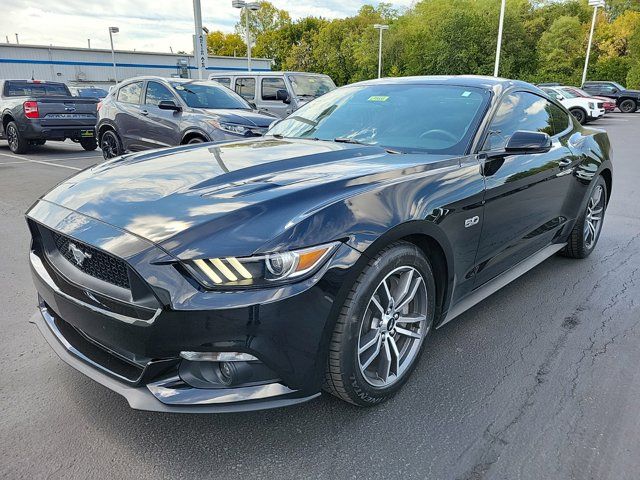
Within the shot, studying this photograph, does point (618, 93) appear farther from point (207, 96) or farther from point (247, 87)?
point (207, 96)

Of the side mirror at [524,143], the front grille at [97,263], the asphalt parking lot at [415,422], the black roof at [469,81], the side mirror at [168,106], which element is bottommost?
the asphalt parking lot at [415,422]

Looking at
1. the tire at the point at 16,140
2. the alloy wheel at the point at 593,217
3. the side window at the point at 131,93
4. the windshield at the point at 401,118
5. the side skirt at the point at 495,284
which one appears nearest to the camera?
the side skirt at the point at 495,284

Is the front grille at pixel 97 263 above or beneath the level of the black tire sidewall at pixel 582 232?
above

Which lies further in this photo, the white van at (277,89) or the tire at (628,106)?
the tire at (628,106)

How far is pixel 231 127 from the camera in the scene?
7.80 meters

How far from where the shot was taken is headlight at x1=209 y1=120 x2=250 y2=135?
25.5 feet

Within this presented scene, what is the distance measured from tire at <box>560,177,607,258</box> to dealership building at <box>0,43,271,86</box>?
38.3 metres

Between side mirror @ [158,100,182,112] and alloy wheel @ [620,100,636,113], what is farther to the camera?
Answer: alloy wheel @ [620,100,636,113]

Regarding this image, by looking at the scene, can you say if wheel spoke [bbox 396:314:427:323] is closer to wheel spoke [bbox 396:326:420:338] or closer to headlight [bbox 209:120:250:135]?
wheel spoke [bbox 396:326:420:338]

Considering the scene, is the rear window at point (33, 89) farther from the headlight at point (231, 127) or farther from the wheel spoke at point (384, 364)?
the wheel spoke at point (384, 364)

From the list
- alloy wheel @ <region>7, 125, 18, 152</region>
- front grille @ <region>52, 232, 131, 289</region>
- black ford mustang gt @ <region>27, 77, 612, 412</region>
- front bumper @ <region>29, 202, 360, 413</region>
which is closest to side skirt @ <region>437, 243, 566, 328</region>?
black ford mustang gt @ <region>27, 77, 612, 412</region>

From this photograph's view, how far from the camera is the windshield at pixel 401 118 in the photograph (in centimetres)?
308

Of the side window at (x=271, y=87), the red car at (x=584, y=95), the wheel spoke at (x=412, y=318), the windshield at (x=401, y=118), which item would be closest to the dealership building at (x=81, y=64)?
the red car at (x=584, y=95)

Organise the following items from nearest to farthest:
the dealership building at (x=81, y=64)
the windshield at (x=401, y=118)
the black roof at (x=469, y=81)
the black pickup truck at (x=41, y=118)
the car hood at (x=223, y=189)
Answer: the car hood at (x=223, y=189) < the windshield at (x=401, y=118) < the black roof at (x=469, y=81) < the black pickup truck at (x=41, y=118) < the dealership building at (x=81, y=64)
